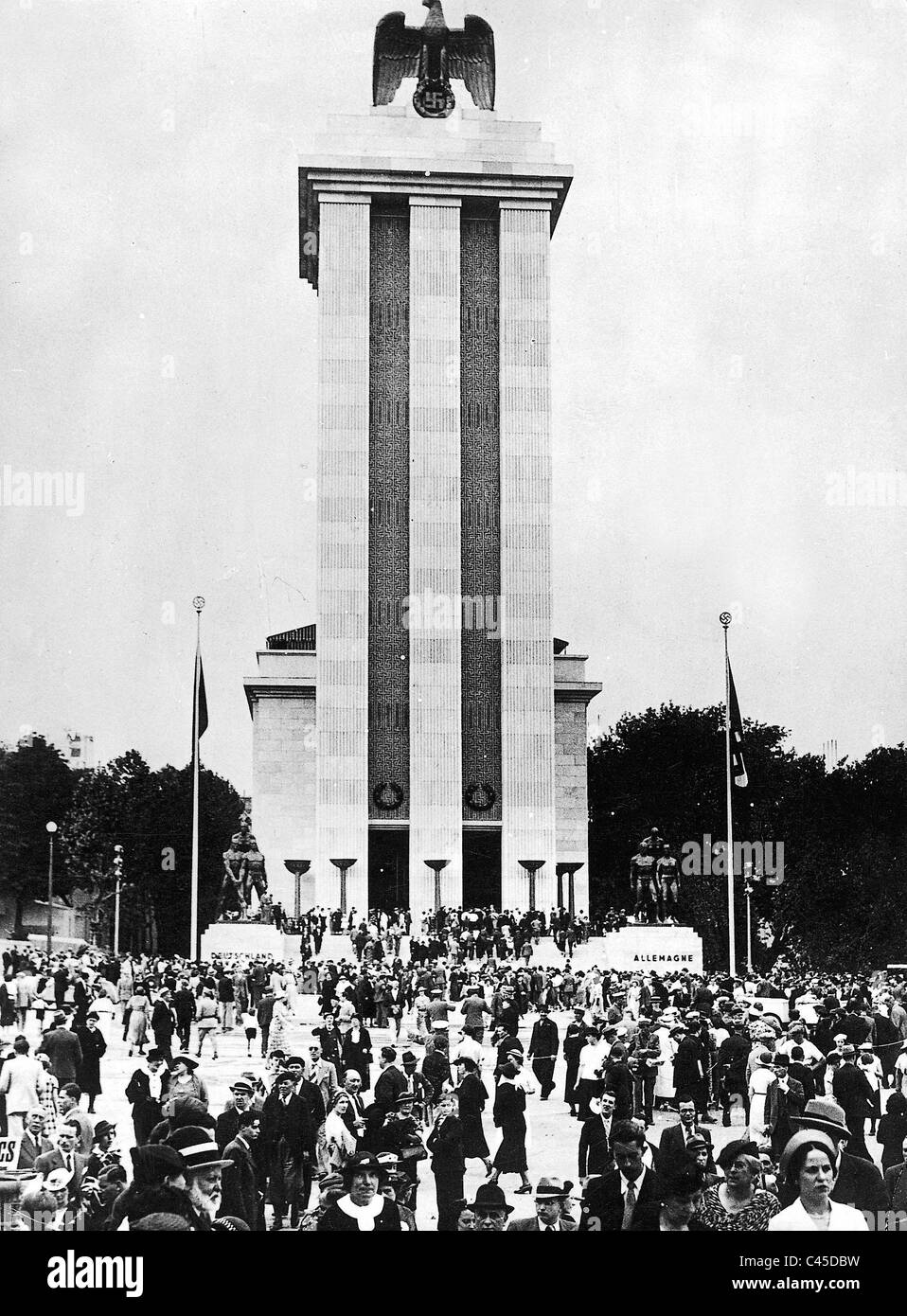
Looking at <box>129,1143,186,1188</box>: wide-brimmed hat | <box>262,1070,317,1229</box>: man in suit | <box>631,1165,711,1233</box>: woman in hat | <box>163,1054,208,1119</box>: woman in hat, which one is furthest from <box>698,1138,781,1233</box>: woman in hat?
<box>163,1054,208,1119</box>: woman in hat

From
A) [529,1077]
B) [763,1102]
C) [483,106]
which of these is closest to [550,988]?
[529,1077]

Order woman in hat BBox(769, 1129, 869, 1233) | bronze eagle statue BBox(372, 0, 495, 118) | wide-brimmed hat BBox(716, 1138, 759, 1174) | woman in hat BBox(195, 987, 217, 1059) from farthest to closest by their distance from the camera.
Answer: bronze eagle statue BBox(372, 0, 495, 118) < woman in hat BBox(195, 987, 217, 1059) < wide-brimmed hat BBox(716, 1138, 759, 1174) < woman in hat BBox(769, 1129, 869, 1233)

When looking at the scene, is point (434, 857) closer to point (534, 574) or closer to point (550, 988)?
point (534, 574)

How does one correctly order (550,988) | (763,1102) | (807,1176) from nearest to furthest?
(807,1176) → (763,1102) → (550,988)

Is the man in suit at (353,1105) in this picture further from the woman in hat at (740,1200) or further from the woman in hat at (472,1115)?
the woman in hat at (740,1200)

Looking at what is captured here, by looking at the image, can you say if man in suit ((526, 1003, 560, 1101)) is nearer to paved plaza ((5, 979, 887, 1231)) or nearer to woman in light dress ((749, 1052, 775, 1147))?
paved plaza ((5, 979, 887, 1231))

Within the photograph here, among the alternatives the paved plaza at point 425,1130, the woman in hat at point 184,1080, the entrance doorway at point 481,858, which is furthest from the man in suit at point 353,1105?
the entrance doorway at point 481,858
